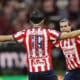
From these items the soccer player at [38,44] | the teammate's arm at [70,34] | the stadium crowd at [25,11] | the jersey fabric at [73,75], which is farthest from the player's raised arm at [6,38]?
the stadium crowd at [25,11]

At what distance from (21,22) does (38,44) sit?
21.8 feet

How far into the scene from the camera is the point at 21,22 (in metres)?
17.4

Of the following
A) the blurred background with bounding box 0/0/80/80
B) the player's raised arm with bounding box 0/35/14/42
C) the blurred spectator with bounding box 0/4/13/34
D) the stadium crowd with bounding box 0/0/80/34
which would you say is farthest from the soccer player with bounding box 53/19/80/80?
the blurred spectator with bounding box 0/4/13/34

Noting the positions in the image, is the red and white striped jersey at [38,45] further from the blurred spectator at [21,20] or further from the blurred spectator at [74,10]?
the blurred spectator at [74,10]

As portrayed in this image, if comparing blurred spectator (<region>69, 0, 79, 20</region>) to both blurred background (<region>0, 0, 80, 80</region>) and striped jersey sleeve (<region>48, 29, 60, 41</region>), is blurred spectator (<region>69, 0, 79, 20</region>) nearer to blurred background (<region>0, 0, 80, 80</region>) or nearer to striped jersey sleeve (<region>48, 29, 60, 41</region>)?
blurred background (<region>0, 0, 80, 80</region>)

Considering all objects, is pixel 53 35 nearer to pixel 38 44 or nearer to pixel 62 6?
pixel 38 44

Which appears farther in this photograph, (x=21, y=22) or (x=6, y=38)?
(x=21, y=22)

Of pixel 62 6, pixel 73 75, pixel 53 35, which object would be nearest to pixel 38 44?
pixel 53 35

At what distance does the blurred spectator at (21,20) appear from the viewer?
17094 mm

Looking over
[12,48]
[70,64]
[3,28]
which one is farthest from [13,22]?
[70,64]

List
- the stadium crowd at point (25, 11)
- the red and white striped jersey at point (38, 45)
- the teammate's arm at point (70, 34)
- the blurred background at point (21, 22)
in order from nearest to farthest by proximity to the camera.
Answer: the teammate's arm at point (70, 34), the red and white striped jersey at point (38, 45), the blurred background at point (21, 22), the stadium crowd at point (25, 11)

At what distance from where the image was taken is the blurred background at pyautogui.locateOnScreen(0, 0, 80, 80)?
642 inches

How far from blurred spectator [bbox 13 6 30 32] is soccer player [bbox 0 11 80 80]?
6.14 meters

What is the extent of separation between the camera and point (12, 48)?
16297 millimetres
